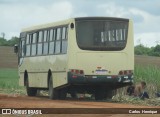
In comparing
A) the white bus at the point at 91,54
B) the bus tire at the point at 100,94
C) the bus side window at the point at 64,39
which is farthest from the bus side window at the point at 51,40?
the bus tire at the point at 100,94

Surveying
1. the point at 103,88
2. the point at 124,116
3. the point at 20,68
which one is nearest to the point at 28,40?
the point at 20,68

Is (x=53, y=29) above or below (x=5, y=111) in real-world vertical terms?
above

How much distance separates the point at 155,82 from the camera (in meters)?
34.7

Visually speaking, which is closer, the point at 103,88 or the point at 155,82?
the point at 103,88

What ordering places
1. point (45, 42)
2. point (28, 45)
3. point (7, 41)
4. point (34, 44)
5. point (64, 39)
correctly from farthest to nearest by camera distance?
1. point (7, 41)
2. point (28, 45)
3. point (34, 44)
4. point (45, 42)
5. point (64, 39)

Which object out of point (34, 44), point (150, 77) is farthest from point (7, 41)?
point (34, 44)

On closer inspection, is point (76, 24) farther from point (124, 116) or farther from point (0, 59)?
point (0, 59)

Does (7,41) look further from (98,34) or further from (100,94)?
(98,34)

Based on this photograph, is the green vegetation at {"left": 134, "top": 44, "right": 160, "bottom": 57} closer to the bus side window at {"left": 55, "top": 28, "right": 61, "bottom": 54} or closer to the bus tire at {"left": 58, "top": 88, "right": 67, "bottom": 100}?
the bus tire at {"left": 58, "top": 88, "right": 67, "bottom": 100}

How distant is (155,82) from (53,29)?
6.26m

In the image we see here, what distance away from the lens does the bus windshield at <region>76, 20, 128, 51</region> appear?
28.8m

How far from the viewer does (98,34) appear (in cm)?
2902

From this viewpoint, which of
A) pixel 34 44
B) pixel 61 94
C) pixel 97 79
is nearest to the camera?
pixel 97 79

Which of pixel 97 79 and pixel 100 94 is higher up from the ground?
pixel 97 79
